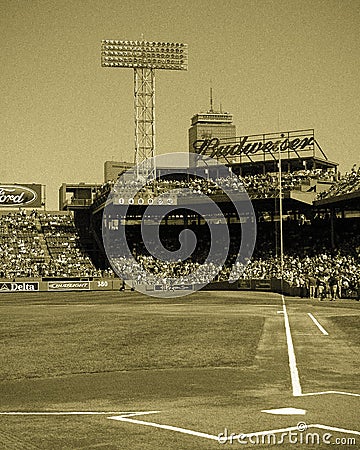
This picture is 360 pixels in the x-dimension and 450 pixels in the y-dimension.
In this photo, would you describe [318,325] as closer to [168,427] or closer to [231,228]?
[168,427]

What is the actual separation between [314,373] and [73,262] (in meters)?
54.2

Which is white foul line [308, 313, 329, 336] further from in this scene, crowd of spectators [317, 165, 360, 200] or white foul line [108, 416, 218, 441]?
crowd of spectators [317, 165, 360, 200]

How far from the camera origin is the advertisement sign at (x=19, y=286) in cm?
5933

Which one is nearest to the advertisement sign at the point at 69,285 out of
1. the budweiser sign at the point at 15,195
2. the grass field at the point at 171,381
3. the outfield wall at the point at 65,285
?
the outfield wall at the point at 65,285

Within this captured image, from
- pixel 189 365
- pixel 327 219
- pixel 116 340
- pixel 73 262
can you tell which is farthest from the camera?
pixel 73 262

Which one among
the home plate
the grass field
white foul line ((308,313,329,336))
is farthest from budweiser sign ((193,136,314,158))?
the home plate

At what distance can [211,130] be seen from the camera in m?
131

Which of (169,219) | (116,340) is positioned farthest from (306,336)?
(169,219)

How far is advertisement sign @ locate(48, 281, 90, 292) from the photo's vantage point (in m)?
60.5

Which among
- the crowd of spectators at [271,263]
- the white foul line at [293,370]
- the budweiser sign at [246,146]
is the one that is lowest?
the white foul line at [293,370]

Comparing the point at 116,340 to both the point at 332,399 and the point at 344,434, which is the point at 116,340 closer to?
the point at 332,399

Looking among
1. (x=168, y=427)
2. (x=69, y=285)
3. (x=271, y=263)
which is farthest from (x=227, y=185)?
(x=168, y=427)

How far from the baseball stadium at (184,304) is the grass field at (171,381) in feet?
0.16

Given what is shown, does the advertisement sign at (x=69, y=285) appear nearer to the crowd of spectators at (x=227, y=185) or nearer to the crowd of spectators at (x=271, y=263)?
the crowd of spectators at (x=271, y=263)
